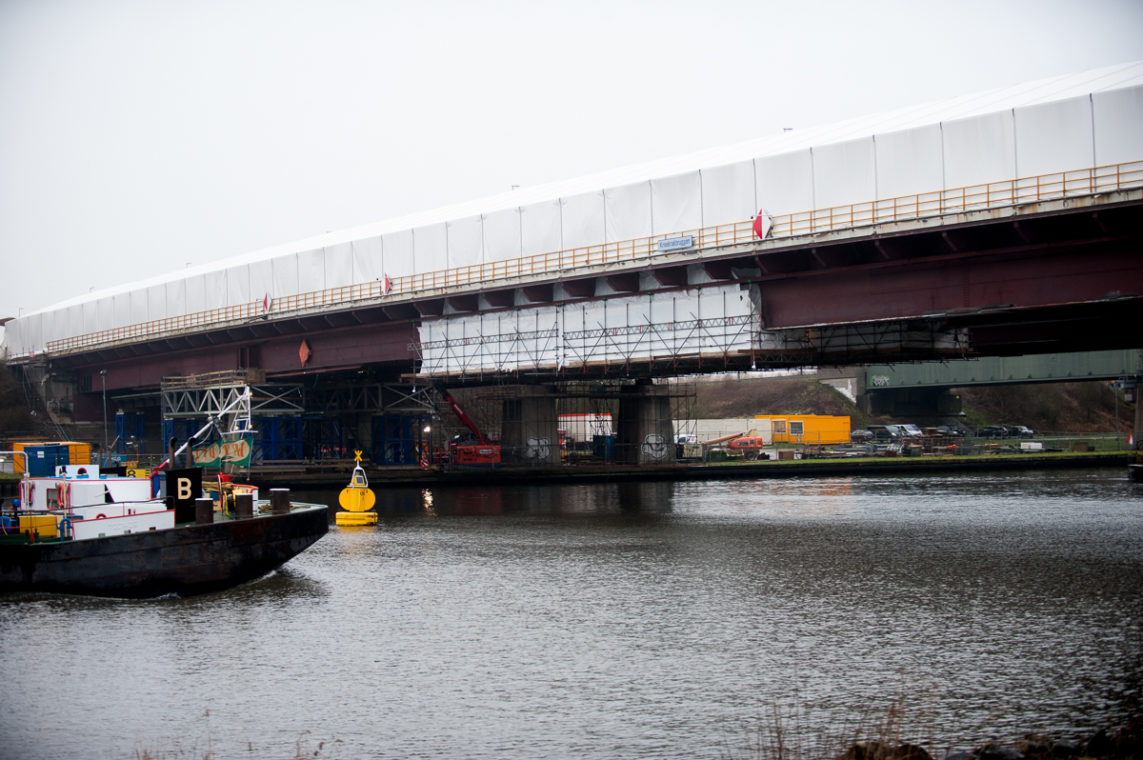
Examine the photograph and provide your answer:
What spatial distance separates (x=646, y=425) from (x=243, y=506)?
52.3 metres

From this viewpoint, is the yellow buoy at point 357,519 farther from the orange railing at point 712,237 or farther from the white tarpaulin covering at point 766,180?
the white tarpaulin covering at point 766,180

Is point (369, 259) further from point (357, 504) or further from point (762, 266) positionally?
point (762, 266)

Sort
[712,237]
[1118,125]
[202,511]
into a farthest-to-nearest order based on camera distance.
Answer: [712,237]
[1118,125]
[202,511]

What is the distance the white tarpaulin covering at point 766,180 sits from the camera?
39.2 metres

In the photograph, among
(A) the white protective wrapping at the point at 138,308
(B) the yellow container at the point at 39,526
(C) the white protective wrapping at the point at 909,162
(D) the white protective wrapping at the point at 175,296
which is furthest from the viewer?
(A) the white protective wrapping at the point at 138,308

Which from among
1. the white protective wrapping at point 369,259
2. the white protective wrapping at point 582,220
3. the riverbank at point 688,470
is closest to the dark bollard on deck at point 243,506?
the white protective wrapping at point 582,220

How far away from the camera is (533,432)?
79688 mm

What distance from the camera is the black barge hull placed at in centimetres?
2973

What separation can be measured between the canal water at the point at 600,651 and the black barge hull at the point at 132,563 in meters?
0.64

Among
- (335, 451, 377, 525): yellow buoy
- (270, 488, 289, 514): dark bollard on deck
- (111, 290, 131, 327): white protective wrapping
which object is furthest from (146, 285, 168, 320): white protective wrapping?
(270, 488, 289, 514): dark bollard on deck

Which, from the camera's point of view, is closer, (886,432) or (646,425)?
(646,425)

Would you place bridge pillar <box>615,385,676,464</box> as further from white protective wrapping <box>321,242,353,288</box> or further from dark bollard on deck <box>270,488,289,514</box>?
dark bollard on deck <box>270,488,289,514</box>

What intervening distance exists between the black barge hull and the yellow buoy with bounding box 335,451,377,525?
57.2 feet

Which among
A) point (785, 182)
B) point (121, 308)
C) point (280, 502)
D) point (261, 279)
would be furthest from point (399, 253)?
point (121, 308)
